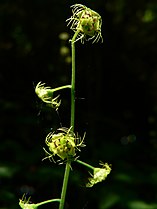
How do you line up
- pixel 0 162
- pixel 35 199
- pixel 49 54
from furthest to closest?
1. pixel 49 54
2. pixel 35 199
3. pixel 0 162

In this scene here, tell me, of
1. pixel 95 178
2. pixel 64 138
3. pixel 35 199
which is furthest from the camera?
pixel 35 199

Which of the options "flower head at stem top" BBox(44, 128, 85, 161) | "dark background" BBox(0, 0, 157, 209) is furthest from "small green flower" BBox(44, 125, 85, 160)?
"dark background" BBox(0, 0, 157, 209)

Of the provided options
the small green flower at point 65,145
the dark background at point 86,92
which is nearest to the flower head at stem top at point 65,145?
the small green flower at point 65,145

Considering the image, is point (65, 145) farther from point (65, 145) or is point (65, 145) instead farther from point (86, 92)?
point (86, 92)

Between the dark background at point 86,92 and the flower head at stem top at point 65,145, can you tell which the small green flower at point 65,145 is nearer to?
the flower head at stem top at point 65,145

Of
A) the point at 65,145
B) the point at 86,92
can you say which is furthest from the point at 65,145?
the point at 86,92

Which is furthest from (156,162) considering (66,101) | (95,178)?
(95,178)

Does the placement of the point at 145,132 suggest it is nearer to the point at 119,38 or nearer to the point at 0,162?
the point at 119,38

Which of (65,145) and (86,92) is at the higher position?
(65,145)
